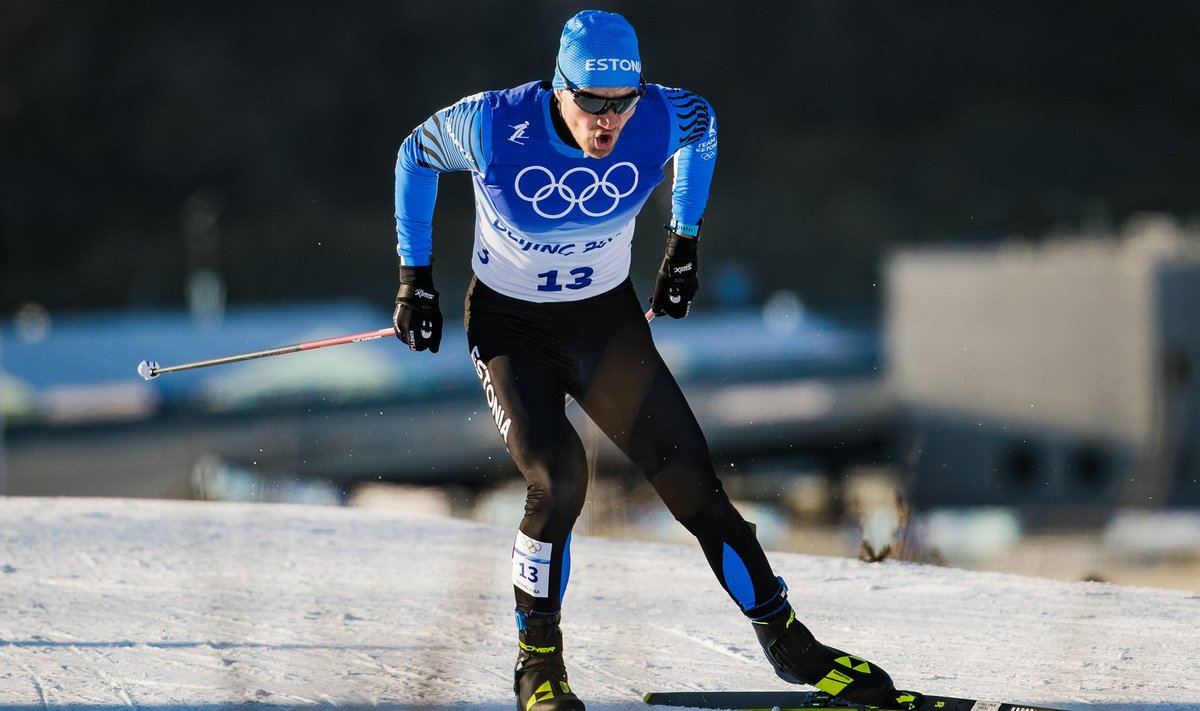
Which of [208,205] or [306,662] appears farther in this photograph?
[208,205]

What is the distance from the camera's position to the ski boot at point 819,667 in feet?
11.7

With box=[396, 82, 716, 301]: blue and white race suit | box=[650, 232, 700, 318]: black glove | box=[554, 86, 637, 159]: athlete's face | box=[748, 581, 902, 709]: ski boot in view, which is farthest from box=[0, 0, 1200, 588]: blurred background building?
box=[554, 86, 637, 159]: athlete's face

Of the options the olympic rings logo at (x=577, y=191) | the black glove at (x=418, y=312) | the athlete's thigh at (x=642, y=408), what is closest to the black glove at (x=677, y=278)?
the athlete's thigh at (x=642, y=408)

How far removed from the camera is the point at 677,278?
4227 millimetres

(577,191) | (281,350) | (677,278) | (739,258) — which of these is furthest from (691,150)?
(739,258)

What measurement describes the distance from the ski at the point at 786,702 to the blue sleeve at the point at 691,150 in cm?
138

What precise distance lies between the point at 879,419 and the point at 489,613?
4399 centimetres

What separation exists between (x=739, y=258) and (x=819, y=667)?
240ft

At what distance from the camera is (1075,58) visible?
91.4 metres

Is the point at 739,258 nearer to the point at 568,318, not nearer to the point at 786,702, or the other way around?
the point at 568,318

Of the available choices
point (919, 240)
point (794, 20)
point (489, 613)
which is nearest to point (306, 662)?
point (489, 613)

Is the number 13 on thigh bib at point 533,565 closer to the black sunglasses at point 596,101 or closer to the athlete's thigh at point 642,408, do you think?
the athlete's thigh at point 642,408

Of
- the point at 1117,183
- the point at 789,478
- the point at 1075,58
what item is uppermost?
the point at 1075,58

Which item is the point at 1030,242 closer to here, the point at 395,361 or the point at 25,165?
the point at 395,361
